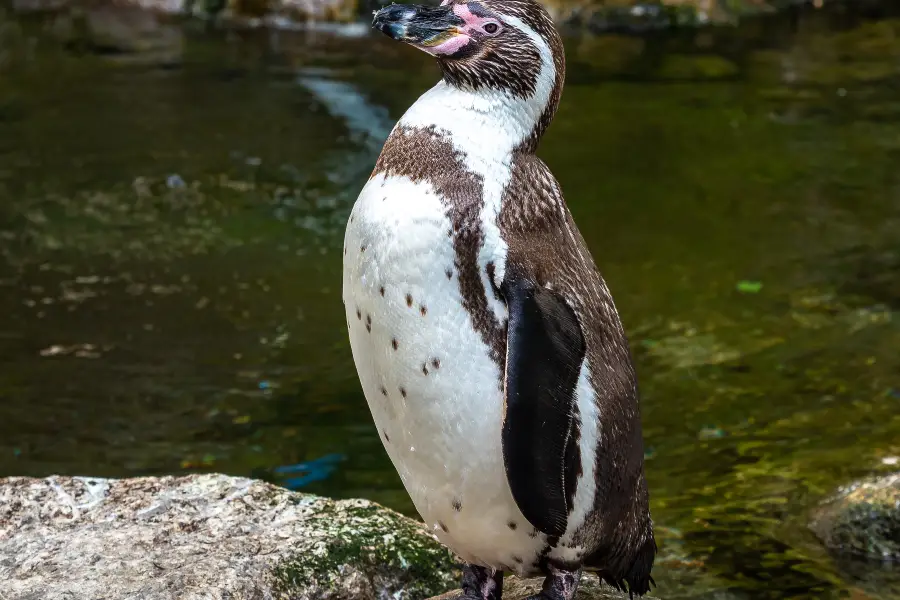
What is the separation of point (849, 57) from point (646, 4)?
2.76m

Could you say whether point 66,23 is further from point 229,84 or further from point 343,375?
point 343,375

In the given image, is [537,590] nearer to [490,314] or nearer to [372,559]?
[372,559]

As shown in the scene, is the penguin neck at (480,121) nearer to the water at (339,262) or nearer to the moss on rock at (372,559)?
the moss on rock at (372,559)

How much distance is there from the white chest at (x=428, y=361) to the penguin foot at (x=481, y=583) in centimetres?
27

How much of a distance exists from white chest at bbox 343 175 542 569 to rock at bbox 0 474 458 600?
627mm

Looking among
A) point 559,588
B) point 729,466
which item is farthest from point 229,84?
point 559,588

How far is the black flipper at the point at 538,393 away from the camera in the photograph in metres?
2.75

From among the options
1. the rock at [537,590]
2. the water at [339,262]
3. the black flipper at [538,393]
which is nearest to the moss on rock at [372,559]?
the rock at [537,590]

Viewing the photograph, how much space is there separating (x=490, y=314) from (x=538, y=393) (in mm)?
197

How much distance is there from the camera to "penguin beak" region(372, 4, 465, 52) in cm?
289

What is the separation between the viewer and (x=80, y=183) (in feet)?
30.9

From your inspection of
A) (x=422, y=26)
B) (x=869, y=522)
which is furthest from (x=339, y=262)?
(x=422, y=26)

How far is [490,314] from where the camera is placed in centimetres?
282

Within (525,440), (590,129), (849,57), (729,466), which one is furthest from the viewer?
(849,57)
